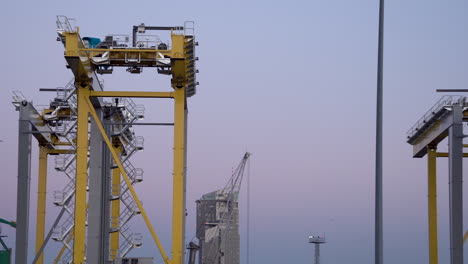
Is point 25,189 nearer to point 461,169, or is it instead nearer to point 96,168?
point 96,168

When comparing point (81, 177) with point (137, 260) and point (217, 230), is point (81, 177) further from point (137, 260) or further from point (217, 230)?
point (217, 230)

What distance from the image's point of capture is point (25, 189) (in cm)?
5950

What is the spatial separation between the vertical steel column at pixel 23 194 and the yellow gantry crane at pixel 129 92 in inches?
245

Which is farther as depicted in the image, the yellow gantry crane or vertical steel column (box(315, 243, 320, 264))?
vertical steel column (box(315, 243, 320, 264))

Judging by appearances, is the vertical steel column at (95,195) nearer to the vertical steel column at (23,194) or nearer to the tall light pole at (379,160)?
the vertical steel column at (23,194)

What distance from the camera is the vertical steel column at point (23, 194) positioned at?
58.8 meters

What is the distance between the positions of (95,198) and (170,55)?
10.6 m

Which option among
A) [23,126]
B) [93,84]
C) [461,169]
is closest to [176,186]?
[93,84]

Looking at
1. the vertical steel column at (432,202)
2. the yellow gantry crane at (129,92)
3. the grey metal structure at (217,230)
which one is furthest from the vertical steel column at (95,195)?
the grey metal structure at (217,230)

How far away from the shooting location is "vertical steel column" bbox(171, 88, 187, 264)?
53.1 m

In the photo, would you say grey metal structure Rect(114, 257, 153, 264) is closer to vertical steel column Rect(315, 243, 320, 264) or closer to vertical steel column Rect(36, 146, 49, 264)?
vertical steel column Rect(36, 146, 49, 264)

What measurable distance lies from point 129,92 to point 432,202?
1083 inches

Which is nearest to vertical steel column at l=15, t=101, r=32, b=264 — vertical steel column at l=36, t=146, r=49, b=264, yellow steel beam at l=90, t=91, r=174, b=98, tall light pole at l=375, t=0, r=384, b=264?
yellow steel beam at l=90, t=91, r=174, b=98

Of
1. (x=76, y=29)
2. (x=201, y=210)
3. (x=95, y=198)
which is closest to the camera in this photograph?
(x=76, y=29)
